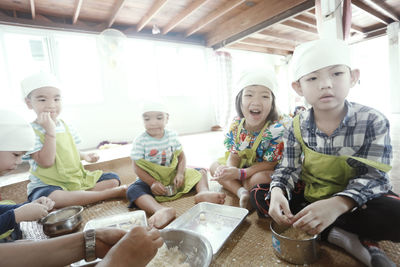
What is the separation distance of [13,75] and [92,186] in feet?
9.80

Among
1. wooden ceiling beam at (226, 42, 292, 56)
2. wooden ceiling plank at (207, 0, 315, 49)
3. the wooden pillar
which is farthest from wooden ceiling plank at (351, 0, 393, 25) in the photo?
wooden ceiling beam at (226, 42, 292, 56)

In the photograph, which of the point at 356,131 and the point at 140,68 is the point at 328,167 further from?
the point at 140,68

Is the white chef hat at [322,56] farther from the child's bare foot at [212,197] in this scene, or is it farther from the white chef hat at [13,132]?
the white chef hat at [13,132]

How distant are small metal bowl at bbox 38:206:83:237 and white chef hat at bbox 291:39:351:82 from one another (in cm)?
118

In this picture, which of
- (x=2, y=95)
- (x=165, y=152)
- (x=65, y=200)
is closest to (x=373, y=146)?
(x=165, y=152)

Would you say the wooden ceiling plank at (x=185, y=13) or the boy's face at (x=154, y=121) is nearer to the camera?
the boy's face at (x=154, y=121)

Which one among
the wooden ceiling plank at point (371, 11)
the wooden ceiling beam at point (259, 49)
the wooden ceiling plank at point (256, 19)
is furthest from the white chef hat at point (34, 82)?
the wooden ceiling beam at point (259, 49)

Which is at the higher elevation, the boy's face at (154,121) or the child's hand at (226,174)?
the boy's face at (154,121)

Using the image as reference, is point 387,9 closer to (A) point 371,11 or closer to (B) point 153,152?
(A) point 371,11

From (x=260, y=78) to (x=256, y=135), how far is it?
1.09 feet

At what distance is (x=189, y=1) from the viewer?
3281 mm

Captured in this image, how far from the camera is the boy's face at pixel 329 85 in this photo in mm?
794

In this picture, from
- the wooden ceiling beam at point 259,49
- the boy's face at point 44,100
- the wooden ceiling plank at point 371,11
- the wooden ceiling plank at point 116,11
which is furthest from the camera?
the wooden ceiling beam at point 259,49

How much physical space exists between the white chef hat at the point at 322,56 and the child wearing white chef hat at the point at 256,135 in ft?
1.26
